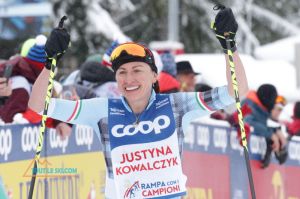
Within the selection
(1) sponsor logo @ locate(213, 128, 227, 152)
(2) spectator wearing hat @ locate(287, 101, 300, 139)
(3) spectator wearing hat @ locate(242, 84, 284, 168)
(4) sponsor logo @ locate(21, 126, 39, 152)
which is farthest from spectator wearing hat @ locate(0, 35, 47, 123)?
(2) spectator wearing hat @ locate(287, 101, 300, 139)

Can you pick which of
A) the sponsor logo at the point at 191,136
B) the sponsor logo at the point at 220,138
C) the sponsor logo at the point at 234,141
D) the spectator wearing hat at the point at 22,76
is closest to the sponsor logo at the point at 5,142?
the spectator wearing hat at the point at 22,76

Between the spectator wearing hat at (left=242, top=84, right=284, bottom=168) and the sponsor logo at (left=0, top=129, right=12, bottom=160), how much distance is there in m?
3.33

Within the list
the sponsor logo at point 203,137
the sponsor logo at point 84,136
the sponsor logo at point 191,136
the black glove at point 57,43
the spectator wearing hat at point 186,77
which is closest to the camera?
the black glove at point 57,43

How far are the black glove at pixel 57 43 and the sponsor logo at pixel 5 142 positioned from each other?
1.44 meters

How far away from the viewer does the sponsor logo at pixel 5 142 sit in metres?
7.15

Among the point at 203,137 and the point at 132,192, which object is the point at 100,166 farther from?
the point at 132,192

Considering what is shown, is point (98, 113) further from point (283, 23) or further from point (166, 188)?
point (283, 23)

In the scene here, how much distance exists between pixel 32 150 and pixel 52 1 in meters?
17.1

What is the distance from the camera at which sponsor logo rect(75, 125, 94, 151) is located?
809cm

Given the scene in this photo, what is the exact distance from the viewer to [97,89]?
8.84 m

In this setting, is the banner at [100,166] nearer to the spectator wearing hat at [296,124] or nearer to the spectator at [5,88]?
the spectator at [5,88]

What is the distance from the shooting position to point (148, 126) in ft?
19.7

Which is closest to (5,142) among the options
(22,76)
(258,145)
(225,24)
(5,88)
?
(5,88)

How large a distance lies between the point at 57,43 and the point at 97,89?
3.05m
